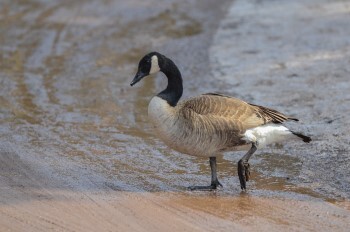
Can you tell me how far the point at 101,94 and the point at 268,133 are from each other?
4.23 meters

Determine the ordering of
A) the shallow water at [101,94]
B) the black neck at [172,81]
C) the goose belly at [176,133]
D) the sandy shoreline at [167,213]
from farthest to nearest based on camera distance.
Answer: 1. the shallow water at [101,94]
2. the black neck at [172,81]
3. the goose belly at [176,133]
4. the sandy shoreline at [167,213]

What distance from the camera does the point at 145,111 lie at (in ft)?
33.9

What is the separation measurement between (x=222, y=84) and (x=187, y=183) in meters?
4.08

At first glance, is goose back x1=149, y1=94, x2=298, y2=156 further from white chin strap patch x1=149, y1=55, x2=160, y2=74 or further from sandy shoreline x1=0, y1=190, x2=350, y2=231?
sandy shoreline x1=0, y1=190, x2=350, y2=231

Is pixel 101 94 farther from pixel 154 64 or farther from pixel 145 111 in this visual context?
pixel 154 64

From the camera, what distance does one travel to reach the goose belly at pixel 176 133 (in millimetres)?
7152

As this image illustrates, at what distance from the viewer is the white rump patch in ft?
24.1

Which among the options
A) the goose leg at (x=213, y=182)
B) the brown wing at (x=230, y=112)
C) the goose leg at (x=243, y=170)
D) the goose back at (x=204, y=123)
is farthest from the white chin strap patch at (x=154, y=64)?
the goose leg at (x=243, y=170)

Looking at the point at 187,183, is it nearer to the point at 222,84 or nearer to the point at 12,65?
the point at 222,84

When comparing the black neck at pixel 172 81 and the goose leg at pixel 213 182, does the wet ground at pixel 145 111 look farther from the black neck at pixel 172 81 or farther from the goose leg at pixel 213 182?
the black neck at pixel 172 81

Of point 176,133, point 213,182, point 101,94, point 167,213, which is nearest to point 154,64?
point 176,133

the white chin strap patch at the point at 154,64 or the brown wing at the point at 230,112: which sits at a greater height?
the white chin strap patch at the point at 154,64

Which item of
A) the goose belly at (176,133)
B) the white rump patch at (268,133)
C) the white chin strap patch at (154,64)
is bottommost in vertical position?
the white rump patch at (268,133)

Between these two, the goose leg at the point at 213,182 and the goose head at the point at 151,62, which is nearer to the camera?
the goose leg at the point at 213,182
